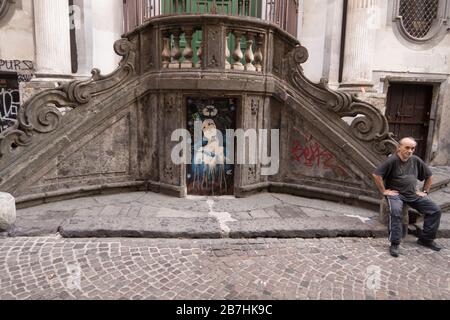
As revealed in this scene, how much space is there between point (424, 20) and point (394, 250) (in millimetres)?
7592

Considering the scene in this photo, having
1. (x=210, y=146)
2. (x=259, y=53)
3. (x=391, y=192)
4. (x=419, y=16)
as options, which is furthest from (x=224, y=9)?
(x=391, y=192)

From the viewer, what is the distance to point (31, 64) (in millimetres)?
7918

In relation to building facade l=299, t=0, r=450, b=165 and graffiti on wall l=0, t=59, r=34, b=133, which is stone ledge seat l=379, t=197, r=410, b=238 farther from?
graffiti on wall l=0, t=59, r=34, b=133

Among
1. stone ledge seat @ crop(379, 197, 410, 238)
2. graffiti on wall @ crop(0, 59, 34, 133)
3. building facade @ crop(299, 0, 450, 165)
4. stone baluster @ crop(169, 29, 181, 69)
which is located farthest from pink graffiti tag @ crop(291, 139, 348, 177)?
graffiti on wall @ crop(0, 59, 34, 133)

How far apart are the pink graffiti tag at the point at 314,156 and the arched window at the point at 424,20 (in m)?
5.23

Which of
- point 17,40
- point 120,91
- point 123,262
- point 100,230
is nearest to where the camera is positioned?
point 123,262

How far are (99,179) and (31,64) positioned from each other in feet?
14.4

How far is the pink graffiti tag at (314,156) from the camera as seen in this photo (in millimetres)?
5320

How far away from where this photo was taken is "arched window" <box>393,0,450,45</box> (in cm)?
851

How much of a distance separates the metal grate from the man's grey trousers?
20.9 feet

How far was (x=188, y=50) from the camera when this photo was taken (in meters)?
5.24

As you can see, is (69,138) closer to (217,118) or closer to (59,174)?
(59,174)
